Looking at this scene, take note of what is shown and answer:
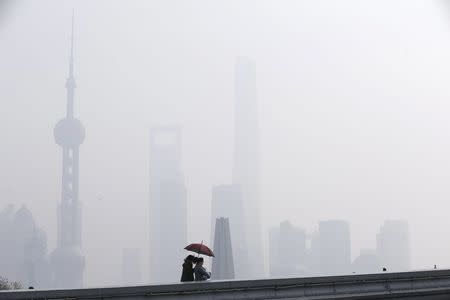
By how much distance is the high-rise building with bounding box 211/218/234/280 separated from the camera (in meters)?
77.4

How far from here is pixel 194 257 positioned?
2236 cm

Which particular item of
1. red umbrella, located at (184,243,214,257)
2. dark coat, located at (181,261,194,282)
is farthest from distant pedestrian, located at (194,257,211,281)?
red umbrella, located at (184,243,214,257)

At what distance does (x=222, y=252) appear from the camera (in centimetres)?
7875

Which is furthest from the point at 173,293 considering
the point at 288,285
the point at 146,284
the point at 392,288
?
the point at 392,288

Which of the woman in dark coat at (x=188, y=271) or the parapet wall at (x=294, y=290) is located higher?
the woman in dark coat at (x=188, y=271)

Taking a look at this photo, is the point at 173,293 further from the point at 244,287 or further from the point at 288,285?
the point at 288,285

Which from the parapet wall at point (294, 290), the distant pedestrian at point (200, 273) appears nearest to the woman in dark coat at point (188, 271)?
the distant pedestrian at point (200, 273)

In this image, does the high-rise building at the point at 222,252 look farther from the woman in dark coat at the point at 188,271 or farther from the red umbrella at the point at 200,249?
the woman in dark coat at the point at 188,271

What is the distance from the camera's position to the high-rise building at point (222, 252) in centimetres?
7738

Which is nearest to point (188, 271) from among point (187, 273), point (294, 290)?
point (187, 273)

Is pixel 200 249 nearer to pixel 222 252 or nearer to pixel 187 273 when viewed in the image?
pixel 187 273

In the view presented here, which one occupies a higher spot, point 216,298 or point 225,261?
point 225,261

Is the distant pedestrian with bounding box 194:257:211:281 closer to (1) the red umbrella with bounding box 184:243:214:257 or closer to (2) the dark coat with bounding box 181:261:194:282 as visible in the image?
(2) the dark coat with bounding box 181:261:194:282

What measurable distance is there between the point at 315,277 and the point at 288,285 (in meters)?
1.05
